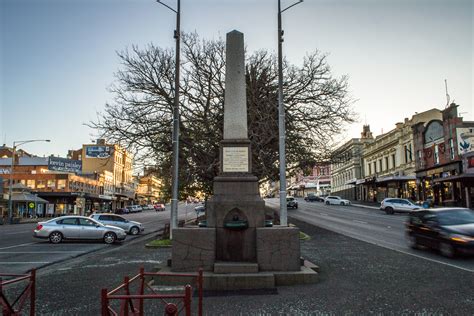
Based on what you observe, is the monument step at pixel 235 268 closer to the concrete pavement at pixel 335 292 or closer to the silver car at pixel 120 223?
the concrete pavement at pixel 335 292

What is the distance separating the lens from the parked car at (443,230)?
11.7 meters

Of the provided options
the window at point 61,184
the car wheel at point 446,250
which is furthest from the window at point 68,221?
the window at point 61,184

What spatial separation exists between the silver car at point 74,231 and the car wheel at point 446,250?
1567 centimetres

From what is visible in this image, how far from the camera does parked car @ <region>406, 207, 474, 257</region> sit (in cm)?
1172

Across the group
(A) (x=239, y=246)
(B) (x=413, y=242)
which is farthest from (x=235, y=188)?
(B) (x=413, y=242)

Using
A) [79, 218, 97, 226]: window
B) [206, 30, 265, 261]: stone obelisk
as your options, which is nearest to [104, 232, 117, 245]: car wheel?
[79, 218, 97, 226]: window

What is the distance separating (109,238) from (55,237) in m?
2.88

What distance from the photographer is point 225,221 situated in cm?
901

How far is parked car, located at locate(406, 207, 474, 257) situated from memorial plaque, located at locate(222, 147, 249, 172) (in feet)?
24.5

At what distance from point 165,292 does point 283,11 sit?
13514 millimetres

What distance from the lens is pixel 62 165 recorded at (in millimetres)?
44906

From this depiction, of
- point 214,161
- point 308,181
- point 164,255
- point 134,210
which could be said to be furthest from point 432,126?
point 308,181

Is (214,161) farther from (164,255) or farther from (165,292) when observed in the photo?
(165,292)

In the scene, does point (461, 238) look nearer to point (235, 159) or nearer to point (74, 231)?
point (235, 159)
